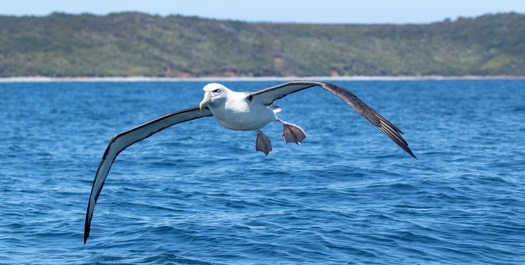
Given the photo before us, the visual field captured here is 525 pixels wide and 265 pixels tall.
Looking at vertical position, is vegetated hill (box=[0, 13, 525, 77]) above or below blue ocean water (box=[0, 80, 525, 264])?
above

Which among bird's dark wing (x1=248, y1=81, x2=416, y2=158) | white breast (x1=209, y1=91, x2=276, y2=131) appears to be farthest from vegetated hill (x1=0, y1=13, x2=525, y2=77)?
bird's dark wing (x1=248, y1=81, x2=416, y2=158)

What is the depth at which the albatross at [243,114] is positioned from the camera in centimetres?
1028

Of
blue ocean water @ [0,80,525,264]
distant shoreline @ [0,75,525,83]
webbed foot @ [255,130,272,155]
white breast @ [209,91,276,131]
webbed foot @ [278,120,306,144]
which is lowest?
blue ocean water @ [0,80,525,264]

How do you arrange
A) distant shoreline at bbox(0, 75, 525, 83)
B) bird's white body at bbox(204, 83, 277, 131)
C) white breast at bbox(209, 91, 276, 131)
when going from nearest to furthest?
1. bird's white body at bbox(204, 83, 277, 131)
2. white breast at bbox(209, 91, 276, 131)
3. distant shoreline at bbox(0, 75, 525, 83)

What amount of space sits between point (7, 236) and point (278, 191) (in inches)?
229

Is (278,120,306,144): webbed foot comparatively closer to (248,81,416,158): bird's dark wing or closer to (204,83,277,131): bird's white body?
(204,83,277,131): bird's white body

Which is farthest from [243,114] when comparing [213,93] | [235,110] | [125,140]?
[125,140]

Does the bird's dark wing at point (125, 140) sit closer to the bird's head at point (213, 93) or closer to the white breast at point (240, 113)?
the white breast at point (240, 113)

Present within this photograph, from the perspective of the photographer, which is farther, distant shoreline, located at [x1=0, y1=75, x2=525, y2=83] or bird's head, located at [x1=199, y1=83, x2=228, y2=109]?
distant shoreline, located at [x1=0, y1=75, x2=525, y2=83]

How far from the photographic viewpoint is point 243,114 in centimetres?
1202

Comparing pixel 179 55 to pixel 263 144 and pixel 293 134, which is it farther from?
pixel 293 134

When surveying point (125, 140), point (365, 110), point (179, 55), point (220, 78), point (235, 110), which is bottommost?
point (125, 140)

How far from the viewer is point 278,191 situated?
17391 millimetres

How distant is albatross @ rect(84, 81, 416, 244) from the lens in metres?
10.3
